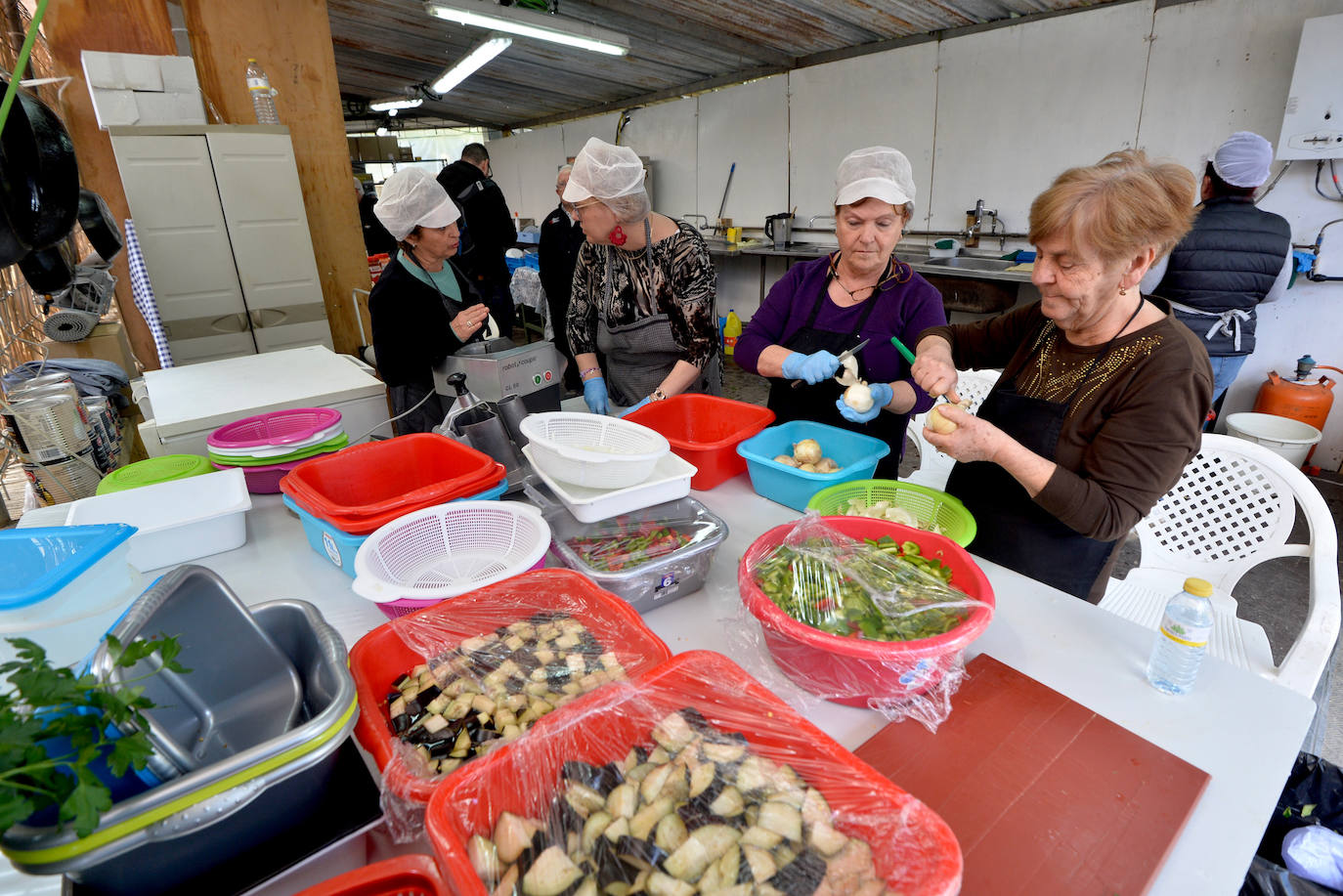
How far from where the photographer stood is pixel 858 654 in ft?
3.29

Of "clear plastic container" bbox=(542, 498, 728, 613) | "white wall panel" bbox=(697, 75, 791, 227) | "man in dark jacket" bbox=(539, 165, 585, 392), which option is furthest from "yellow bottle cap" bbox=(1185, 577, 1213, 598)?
"white wall panel" bbox=(697, 75, 791, 227)

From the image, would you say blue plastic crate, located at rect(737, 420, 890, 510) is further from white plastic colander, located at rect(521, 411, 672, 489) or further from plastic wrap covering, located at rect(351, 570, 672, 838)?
plastic wrap covering, located at rect(351, 570, 672, 838)

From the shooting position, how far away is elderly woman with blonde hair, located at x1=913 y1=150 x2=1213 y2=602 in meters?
1.32

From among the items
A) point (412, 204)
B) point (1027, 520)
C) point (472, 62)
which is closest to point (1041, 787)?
point (1027, 520)

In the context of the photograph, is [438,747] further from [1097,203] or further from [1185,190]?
[1185,190]

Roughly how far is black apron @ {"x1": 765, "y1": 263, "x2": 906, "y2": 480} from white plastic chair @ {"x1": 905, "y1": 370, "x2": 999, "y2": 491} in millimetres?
247

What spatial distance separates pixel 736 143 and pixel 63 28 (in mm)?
6197

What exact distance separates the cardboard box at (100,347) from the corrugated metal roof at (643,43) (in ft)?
11.6

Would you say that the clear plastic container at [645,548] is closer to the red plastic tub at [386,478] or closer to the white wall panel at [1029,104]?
the red plastic tub at [386,478]

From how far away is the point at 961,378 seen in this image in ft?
8.73

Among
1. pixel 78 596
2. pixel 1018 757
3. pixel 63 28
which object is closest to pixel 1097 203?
pixel 1018 757

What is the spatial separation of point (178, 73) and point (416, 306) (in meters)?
2.65

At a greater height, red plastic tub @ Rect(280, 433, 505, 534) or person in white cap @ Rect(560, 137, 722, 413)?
person in white cap @ Rect(560, 137, 722, 413)

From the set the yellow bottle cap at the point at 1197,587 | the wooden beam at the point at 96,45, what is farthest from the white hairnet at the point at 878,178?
the wooden beam at the point at 96,45
